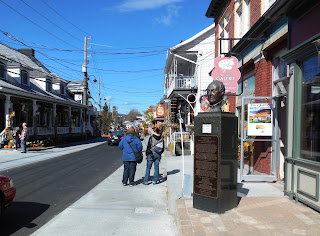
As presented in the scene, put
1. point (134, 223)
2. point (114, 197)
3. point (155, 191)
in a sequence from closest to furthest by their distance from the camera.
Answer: point (134, 223)
point (114, 197)
point (155, 191)

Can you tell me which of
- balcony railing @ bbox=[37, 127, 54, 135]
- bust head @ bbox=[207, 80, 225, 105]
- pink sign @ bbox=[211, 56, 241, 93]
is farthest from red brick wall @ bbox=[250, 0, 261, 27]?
balcony railing @ bbox=[37, 127, 54, 135]

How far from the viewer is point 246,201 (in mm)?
5320

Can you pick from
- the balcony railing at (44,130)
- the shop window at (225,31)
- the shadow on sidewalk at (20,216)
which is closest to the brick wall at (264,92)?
the shop window at (225,31)

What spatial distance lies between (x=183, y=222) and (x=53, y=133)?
77.0ft

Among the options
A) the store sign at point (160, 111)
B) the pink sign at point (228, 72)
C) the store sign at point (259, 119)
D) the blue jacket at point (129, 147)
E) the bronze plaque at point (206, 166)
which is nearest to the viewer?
the bronze plaque at point (206, 166)

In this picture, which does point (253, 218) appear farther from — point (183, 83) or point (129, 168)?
point (183, 83)

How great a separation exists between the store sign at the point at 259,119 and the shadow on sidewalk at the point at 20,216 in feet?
17.8

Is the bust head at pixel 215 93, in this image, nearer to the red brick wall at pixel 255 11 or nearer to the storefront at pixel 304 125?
the storefront at pixel 304 125

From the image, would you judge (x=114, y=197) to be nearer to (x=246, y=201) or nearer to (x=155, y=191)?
(x=155, y=191)

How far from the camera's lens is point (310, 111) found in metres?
5.00

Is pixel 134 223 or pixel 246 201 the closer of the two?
pixel 134 223

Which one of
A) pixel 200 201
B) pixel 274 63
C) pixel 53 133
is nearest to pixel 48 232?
pixel 200 201

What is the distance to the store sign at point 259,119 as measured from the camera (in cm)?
723

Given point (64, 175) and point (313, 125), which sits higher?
point (313, 125)
